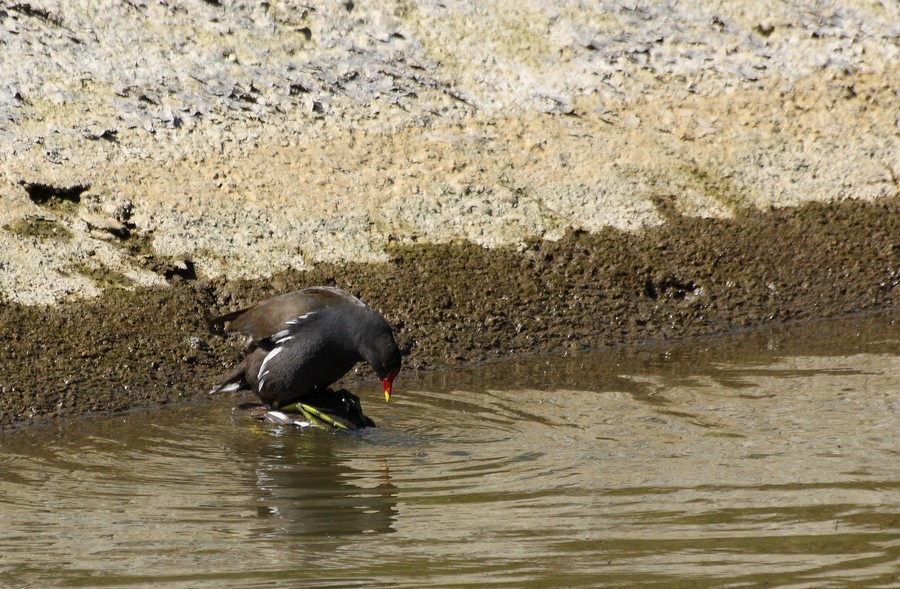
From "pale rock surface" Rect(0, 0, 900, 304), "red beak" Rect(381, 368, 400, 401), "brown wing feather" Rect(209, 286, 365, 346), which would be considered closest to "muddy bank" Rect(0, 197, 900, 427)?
"pale rock surface" Rect(0, 0, 900, 304)

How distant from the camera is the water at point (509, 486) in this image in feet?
14.8

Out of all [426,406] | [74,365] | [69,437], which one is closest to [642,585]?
[426,406]

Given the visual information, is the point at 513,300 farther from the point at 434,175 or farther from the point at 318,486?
the point at 318,486

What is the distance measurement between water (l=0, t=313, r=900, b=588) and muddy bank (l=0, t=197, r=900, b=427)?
0.35 meters

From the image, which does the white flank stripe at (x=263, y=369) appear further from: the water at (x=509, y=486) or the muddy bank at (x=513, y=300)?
the muddy bank at (x=513, y=300)

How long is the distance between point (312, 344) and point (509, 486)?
151 cm

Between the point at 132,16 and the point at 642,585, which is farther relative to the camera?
the point at 132,16

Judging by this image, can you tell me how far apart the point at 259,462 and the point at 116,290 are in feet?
6.85

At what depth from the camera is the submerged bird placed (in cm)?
652

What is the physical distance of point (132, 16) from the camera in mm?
9977

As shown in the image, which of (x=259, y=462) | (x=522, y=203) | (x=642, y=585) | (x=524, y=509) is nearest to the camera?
(x=642, y=585)

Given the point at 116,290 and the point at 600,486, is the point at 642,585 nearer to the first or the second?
the point at 600,486

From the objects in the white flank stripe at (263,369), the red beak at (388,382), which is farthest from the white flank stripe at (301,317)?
the red beak at (388,382)

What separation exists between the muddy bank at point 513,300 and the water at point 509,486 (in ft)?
1.13
